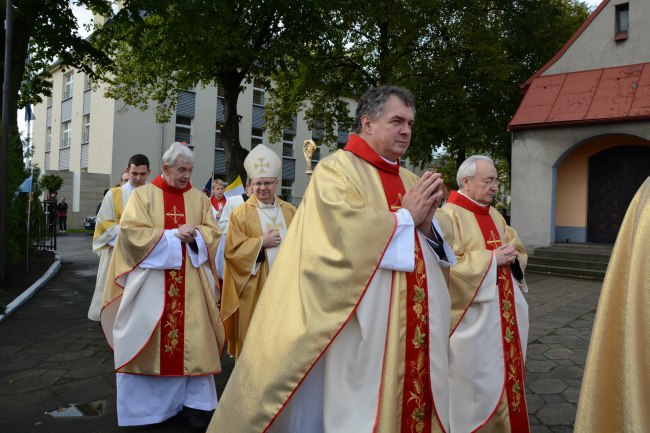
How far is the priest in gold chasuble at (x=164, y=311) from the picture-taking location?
3844 mm

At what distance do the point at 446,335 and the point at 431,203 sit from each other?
0.65 meters

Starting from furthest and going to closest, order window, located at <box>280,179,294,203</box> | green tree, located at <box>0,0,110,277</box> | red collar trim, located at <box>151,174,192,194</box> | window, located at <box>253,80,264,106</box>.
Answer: window, located at <box>280,179,294,203</box>
window, located at <box>253,80,264,106</box>
green tree, located at <box>0,0,110,277</box>
red collar trim, located at <box>151,174,192,194</box>

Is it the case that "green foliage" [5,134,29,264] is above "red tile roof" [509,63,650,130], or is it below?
below

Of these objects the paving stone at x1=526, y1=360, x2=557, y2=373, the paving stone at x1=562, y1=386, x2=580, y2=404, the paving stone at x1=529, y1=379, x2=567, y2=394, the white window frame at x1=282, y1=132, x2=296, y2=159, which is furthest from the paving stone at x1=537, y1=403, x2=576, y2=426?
the white window frame at x1=282, y1=132, x2=296, y2=159

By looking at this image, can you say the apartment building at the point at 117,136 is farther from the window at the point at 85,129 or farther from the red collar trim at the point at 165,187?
the red collar trim at the point at 165,187

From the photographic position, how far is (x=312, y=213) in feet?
8.32

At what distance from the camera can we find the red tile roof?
1236 centimetres

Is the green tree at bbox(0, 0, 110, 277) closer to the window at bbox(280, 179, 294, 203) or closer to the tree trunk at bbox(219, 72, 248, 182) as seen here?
the tree trunk at bbox(219, 72, 248, 182)

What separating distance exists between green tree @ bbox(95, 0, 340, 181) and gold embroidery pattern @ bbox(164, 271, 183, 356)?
8057 mm

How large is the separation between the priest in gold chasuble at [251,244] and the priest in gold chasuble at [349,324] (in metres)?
2.11

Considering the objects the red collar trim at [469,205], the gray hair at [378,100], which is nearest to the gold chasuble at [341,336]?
the gray hair at [378,100]

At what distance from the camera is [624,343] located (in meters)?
1.41

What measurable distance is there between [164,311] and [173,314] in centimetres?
7

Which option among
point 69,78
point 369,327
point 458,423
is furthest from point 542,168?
point 69,78
